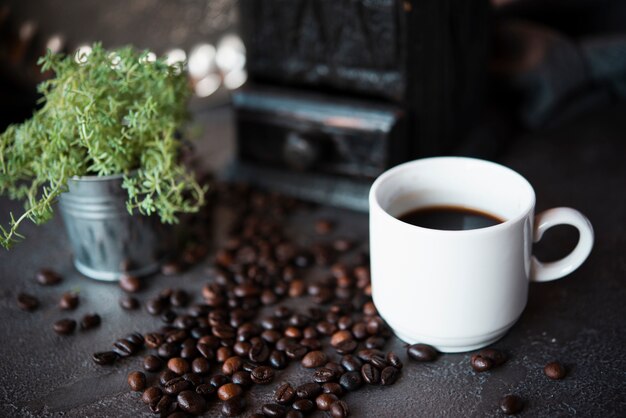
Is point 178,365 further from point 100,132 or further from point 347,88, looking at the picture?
point 347,88

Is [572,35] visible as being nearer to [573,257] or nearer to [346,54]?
[346,54]

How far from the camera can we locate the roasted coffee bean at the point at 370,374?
33.8 inches

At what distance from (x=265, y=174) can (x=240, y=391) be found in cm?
57

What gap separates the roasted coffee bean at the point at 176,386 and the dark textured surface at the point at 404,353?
0.03 m

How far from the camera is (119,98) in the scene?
3.26ft

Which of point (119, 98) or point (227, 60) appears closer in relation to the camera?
point (119, 98)

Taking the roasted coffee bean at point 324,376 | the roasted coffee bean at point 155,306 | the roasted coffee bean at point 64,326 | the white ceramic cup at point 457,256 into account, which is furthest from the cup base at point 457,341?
the roasted coffee bean at point 64,326

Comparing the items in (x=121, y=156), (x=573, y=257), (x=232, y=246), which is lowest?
(x=232, y=246)

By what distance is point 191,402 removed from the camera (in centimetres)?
82

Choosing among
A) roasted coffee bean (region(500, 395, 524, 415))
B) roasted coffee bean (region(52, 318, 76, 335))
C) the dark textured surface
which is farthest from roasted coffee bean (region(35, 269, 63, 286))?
roasted coffee bean (region(500, 395, 524, 415))

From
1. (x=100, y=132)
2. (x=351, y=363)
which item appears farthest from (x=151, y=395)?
(x=100, y=132)

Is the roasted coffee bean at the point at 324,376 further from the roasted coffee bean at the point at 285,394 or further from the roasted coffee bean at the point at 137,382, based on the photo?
the roasted coffee bean at the point at 137,382

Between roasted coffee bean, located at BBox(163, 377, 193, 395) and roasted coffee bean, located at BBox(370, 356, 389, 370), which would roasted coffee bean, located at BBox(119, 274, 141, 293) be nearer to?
roasted coffee bean, located at BBox(163, 377, 193, 395)

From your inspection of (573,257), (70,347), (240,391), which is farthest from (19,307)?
(573,257)
